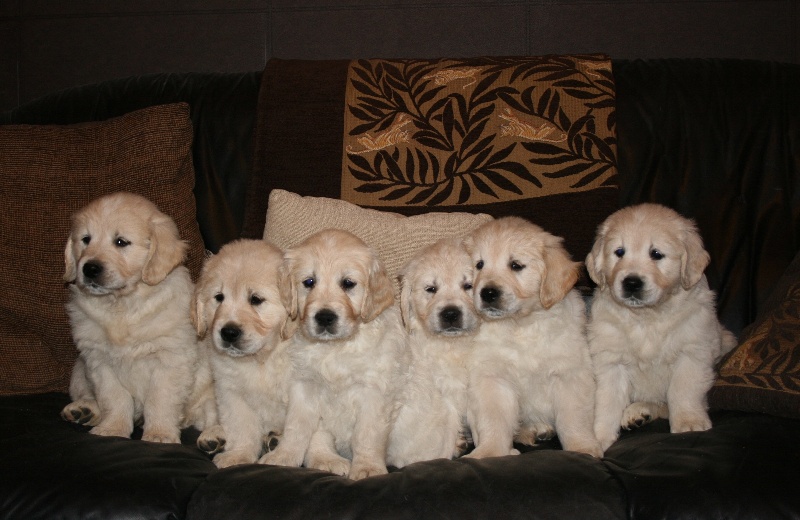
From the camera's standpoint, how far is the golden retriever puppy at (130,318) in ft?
11.2

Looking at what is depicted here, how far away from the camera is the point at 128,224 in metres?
3.47

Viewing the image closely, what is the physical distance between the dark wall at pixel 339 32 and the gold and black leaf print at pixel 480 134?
1676 mm

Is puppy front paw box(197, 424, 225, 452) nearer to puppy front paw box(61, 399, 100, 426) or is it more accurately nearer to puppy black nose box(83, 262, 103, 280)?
puppy front paw box(61, 399, 100, 426)

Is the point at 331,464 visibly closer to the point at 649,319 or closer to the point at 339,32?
the point at 649,319

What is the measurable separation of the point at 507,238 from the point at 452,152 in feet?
2.92

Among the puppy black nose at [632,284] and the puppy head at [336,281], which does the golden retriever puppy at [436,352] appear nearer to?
the puppy head at [336,281]

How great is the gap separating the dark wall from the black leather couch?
150cm

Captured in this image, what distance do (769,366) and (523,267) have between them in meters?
1.06

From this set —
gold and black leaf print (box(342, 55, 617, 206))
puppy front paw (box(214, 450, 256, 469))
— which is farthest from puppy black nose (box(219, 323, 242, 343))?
gold and black leaf print (box(342, 55, 617, 206))

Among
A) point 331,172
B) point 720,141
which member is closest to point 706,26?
point 720,141

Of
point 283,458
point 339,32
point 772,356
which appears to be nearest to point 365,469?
point 283,458

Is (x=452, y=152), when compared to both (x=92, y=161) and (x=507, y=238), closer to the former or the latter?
(x=507, y=238)

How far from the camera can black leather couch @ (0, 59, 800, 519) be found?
7.82 ft

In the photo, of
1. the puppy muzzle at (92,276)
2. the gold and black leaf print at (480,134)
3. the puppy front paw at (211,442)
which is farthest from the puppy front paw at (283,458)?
the gold and black leaf print at (480,134)
